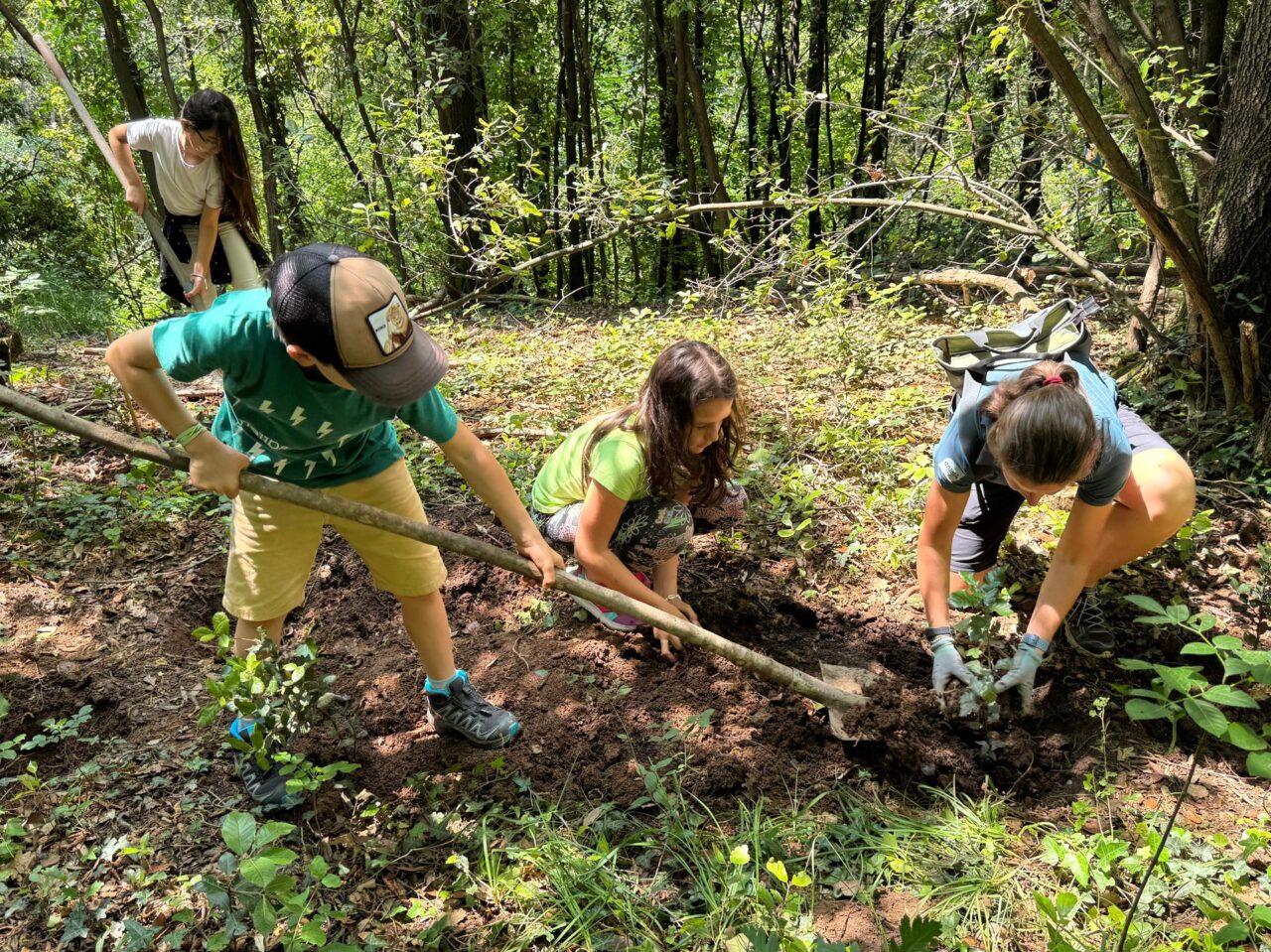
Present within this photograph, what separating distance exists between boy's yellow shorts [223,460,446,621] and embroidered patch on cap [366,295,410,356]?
0.64 metres

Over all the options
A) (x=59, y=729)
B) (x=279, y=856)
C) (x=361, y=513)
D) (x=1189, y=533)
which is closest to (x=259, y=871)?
(x=279, y=856)

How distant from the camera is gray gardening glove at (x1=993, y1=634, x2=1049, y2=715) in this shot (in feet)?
7.73

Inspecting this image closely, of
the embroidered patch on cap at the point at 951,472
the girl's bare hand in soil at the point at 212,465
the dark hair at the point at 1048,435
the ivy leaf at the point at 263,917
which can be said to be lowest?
the ivy leaf at the point at 263,917

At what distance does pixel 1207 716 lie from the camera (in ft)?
4.41

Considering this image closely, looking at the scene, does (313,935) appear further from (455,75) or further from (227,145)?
(455,75)

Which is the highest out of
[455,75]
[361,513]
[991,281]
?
[455,75]

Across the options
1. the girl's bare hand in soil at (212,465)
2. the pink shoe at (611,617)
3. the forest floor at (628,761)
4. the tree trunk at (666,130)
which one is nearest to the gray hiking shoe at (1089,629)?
the forest floor at (628,761)

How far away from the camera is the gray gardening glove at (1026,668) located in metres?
2.36

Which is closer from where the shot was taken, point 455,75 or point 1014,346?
point 1014,346

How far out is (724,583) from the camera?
3.10m

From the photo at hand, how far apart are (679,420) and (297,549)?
1167 mm

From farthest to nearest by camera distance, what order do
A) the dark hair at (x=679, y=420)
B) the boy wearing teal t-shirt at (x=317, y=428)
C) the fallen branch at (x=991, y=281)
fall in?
the fallen branch at (x=991, y=281) → the dark hair at (x=679, y=420) → the boy wearing teal t-shirt at (x=317, y=428)

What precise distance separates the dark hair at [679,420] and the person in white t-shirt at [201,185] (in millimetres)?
2238

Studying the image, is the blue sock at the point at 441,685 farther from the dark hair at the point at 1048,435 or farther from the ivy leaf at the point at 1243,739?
the ivy leaf at the point at 1243,739
